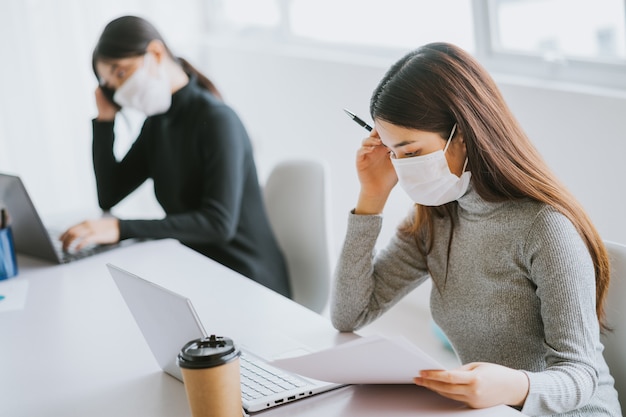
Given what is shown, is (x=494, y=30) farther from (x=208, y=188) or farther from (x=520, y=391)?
(x=520, y=391)

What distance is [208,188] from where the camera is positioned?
2.11 meters

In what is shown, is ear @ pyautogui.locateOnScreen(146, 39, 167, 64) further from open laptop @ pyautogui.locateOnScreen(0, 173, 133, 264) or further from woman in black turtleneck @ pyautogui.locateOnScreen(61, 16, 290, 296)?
open laptop @ pyautogui.locateOnScreen(0, 173, 133, 264)

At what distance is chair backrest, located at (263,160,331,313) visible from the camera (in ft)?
6.98

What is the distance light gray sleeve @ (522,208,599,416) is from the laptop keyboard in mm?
352

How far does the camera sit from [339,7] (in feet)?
10.7

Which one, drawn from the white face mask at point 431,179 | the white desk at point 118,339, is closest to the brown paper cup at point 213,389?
the white desk at point 118,339

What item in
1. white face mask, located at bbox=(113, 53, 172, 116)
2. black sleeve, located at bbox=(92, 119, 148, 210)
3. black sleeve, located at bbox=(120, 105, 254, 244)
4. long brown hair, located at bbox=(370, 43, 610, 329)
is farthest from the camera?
black sleeve, located at bbox=(92, 119, 148, 210)

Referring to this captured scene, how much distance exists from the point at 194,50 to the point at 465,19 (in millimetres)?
1751

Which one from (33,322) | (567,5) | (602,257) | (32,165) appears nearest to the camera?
(602,257)

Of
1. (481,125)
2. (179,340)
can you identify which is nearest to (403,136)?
(481,125)

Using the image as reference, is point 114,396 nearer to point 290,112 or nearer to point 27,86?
point 290,112

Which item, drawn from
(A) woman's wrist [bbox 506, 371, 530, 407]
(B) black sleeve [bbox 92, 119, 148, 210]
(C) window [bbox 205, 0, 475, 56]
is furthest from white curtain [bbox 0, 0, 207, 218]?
(A) woman's wrist [bbox 506, 371, 530, 407]

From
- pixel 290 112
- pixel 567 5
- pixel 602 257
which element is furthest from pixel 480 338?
pixel 290 112

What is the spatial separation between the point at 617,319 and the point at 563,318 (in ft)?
0.59
